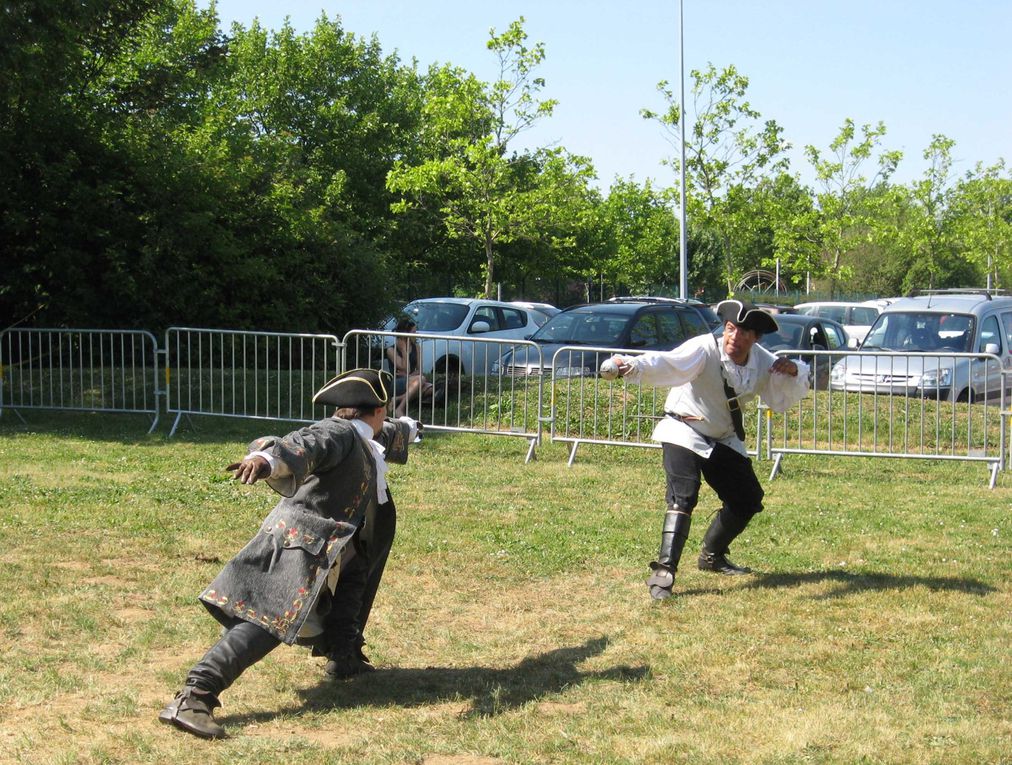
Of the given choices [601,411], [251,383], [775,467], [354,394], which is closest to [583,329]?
[601,411]

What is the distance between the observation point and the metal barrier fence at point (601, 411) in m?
12.6

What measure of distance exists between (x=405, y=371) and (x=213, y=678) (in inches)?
339

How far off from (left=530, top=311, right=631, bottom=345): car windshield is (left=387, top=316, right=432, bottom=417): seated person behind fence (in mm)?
3359

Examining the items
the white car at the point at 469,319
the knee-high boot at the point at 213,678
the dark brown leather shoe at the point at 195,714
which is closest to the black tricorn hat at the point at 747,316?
the knee-high boot at the point at 213,678

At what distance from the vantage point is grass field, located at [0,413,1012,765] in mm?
4633

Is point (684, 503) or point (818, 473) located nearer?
point (684, 503)

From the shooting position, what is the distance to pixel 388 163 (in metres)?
37.1

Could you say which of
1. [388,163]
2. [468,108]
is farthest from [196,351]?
[388,163]

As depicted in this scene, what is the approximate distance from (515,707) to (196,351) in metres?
12.5

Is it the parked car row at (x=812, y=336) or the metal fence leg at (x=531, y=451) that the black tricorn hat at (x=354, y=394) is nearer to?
the metal fence leg at (x=531, y=451)

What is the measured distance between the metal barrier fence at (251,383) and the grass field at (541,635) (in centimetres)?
332

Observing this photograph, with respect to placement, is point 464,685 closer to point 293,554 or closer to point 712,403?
point 293,554

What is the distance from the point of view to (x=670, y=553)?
692 centimetres

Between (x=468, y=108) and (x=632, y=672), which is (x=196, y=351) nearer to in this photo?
(x=632, y=672)
